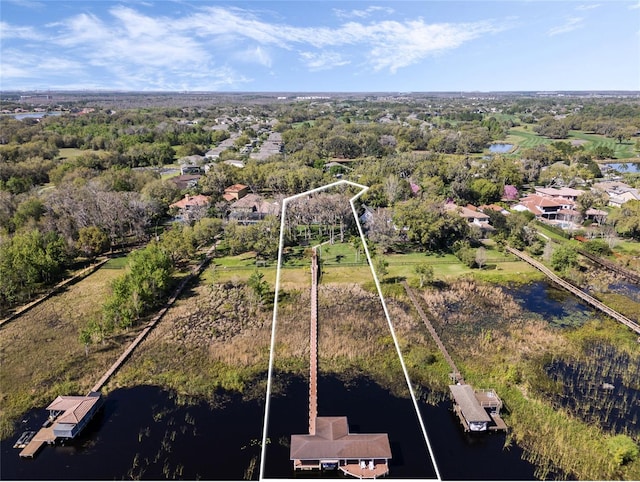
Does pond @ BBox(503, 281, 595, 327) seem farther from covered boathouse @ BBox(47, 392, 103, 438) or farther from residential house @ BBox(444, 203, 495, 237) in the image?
covered boathouse @ BBox(47, 392, 103, 438)

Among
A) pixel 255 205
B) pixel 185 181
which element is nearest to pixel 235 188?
pixel 255 205

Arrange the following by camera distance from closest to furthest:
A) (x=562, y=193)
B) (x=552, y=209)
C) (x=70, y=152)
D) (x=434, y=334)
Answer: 1. (x=434, y=334)
2. (x=552, y=209)
3. (x=562, y=193)
4. (x=70, y=152)

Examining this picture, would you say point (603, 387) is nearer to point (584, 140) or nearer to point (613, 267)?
point (613, 267)

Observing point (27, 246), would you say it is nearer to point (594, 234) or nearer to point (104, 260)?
point (104, 260)

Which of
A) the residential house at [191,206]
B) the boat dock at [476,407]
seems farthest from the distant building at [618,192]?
the residential house at [191,206]

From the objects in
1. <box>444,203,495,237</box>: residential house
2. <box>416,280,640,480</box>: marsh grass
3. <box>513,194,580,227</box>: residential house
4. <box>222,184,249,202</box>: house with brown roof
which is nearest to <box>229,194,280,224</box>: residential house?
<box>222,184,249,202</box>: house with brown roof

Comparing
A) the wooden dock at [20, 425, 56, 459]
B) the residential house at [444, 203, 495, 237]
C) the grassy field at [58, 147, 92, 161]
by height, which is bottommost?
A: the wooden dock at [20, 425, 56, 459]
